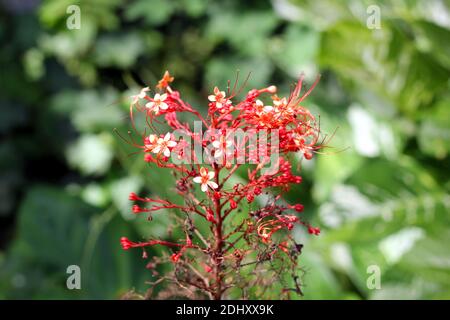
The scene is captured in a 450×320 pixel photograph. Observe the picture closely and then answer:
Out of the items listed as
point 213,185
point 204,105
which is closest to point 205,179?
point 213,185

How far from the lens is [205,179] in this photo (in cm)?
52

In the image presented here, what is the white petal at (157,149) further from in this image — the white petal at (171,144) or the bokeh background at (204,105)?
the bokeh background at (204,105)

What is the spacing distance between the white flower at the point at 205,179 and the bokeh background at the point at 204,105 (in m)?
0.14

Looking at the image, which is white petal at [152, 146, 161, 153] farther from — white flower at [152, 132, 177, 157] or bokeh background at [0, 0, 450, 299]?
bokeh background at [0, 0, 450, 299]

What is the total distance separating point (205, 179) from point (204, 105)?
4.05 feet

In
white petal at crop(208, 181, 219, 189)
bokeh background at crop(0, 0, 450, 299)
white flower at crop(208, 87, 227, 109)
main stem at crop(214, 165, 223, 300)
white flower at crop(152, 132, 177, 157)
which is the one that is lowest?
main stem at crop(214, 165, 223, 300)

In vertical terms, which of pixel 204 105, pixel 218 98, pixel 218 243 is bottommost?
pixel 218 243

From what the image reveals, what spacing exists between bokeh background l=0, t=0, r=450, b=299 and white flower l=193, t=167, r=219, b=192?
14cm

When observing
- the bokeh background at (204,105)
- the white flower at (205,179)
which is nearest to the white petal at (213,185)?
the white flower at (205,179)

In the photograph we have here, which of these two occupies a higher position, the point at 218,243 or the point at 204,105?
the point at 204,105

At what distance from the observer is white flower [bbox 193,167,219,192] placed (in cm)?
52

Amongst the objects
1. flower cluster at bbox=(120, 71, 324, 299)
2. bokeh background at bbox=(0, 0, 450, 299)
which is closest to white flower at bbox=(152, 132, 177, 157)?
flower cluster at bbox=(120, 71, 324, 299)

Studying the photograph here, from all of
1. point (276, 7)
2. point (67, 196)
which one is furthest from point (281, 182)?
point (276, 7)

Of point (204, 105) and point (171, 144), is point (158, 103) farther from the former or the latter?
point (204, 105)
